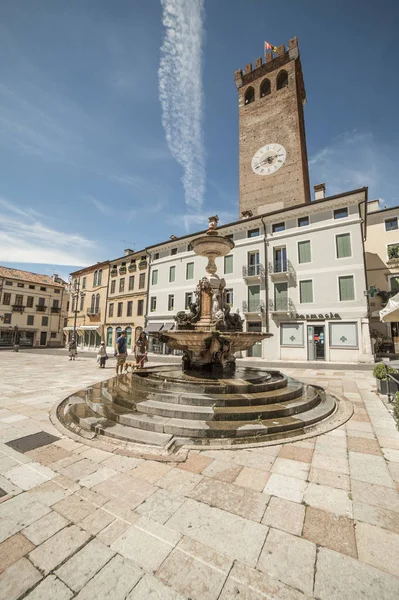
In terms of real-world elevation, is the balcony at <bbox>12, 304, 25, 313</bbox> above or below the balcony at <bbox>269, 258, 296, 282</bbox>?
below

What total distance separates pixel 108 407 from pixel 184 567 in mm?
4024

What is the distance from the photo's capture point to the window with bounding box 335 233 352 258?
63.8 ft

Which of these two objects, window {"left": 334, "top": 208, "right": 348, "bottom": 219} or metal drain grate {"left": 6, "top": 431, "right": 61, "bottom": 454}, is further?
window {"left": 334, "top": 208, "right": 348, "bottom": 219}

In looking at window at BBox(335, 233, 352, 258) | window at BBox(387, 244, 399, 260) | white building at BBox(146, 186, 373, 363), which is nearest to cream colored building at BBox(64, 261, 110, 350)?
white building at BBox(146, 186, 373, 363)

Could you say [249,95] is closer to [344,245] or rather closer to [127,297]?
[344,245]

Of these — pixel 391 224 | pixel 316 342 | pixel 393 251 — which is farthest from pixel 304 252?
pixel 391 224

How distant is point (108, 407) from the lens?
560 cm

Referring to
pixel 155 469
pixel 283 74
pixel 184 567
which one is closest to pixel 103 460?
pixel 155 469

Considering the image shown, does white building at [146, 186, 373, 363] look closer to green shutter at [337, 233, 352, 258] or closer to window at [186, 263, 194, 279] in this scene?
green shutter at [337, 233, 352, 258]

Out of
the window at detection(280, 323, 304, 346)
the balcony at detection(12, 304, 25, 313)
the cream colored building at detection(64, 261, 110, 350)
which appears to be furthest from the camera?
the balcony at detection(12, 304, 25, 313)

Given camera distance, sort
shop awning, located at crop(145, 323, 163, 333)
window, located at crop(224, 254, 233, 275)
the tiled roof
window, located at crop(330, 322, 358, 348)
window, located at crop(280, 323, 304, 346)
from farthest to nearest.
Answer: the tiled roof → shop awning, located at crop(145, 323, 163, 333) → window, located at crop(224, 254, 233, 275) → window, located at crop(280, 323, 304, 346) → window, located at crop(330, 322, 358, 348)

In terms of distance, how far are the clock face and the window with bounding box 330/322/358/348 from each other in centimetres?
1820

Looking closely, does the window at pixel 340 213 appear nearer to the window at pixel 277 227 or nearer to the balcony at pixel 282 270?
the window at pixel 277 227

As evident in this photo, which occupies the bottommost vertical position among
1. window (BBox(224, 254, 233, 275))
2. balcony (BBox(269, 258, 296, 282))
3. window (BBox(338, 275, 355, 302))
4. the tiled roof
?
window (BBox(338, 275, 355, 302))
